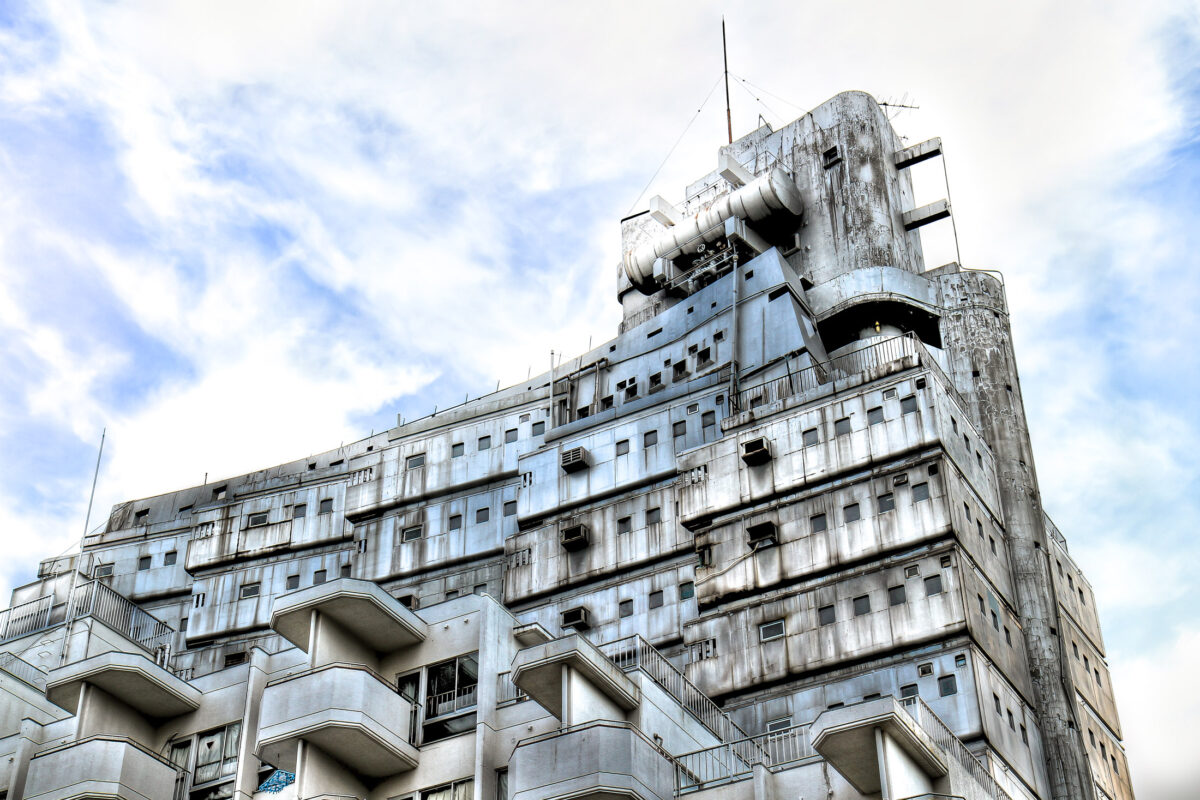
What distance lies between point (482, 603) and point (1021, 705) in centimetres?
2001

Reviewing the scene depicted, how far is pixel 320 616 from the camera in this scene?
3148 cm

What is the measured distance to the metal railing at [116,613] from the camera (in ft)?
135

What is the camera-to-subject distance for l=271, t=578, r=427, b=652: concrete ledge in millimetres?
31094

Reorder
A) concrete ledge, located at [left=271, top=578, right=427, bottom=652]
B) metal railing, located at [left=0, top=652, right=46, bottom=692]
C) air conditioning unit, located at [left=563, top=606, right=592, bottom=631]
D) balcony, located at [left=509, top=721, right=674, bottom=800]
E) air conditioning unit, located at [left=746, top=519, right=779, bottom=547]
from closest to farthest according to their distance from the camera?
balcony, located at [left=509, top=721, right=674, bottom=800]
concrete ledge, located at [left=271, top=578, right=427, bottom=652]
metal railing, located at [left=0, top=652, right=46, bottom=692]
air conditioning unit, located at [left=746, top=519, right=779, bottom=547]
air conditioning unit, located at [left=563, top=606, right=592, bottom=631]

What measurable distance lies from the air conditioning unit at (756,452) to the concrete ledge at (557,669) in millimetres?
18724

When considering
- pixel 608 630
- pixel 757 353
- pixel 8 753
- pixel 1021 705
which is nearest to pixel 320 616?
pixel 8 753

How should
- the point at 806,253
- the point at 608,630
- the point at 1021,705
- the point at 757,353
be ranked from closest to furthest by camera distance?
the point at 1021,705
the point at 608,630
the point at 757,353
the point at 806,253

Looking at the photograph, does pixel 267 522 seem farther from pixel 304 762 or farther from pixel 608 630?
pixel 304 762

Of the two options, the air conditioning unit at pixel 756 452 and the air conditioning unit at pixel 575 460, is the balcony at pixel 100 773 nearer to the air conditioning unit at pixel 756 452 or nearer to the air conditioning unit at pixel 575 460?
the air conditioning unit at pixel 756 452

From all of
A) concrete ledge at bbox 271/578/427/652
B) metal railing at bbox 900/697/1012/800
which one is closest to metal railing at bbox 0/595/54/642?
concrete ledge at bbox 271/578/427/652

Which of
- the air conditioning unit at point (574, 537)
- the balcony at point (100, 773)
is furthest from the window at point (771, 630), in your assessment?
the balcony at point (100, 773)

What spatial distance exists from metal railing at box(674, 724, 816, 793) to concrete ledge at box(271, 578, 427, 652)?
6.24m

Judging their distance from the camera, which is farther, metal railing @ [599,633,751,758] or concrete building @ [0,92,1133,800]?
metal railing @ [599,633,751,758]

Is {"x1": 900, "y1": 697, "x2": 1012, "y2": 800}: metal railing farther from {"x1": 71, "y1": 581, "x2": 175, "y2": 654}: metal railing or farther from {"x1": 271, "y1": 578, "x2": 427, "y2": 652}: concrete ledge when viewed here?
{"x1": 71, "y1": 581, "x2": 175, "y2": 654}: metal railing
